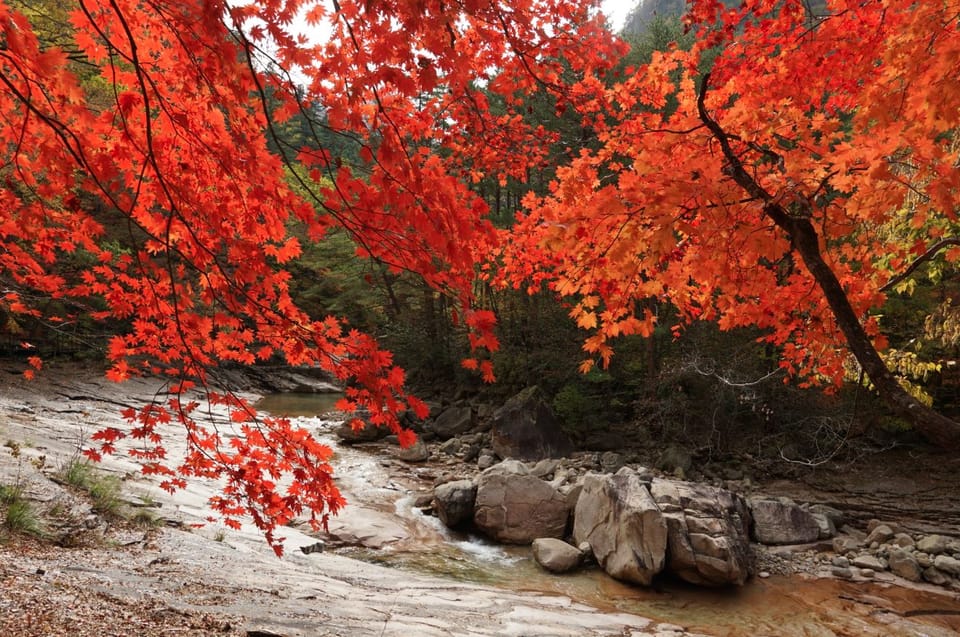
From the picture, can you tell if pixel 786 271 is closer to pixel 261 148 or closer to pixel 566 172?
pixel 566 172

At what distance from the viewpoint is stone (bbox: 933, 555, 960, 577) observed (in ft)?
21.9

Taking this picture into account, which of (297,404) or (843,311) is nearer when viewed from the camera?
(843,311)

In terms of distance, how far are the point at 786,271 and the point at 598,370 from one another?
8316mm

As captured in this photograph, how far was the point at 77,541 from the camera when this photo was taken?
425 cm

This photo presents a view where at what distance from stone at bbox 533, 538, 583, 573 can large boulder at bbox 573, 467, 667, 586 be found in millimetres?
299

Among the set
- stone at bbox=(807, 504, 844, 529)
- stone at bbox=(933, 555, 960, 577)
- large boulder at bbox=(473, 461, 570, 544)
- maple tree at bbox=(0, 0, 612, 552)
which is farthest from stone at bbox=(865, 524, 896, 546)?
maple tree at bbox=(0, 0, 612, 552)

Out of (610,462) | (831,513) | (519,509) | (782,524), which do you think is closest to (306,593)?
(519,509)

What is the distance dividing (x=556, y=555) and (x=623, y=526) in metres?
0.91

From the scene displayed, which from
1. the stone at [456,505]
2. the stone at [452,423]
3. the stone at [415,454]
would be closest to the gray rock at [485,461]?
the stone at [415,454]

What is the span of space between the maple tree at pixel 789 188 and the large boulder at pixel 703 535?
2.59 metres

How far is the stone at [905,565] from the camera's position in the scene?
266 inches

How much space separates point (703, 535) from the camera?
6586 mm

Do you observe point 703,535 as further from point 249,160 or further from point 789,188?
point 249,160

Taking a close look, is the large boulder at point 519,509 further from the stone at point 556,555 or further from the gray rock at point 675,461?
the gray rock at point 675,461
